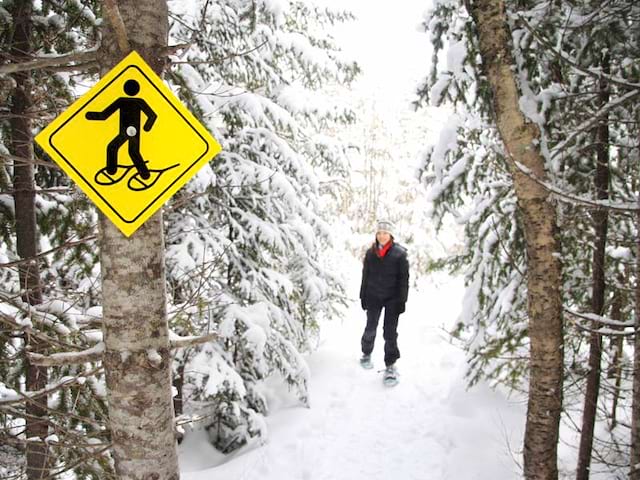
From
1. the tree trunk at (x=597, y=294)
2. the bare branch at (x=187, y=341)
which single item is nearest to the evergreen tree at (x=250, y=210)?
the bare branch at (x=187, y=341)

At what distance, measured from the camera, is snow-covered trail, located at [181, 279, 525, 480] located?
15.5ft

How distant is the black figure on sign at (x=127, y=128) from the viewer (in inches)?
68.4

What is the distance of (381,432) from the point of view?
535 cm

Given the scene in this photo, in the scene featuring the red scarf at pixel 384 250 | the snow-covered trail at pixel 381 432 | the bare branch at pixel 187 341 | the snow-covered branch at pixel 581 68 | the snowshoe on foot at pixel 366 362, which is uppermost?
the snow-covered branch at pixel 581 68

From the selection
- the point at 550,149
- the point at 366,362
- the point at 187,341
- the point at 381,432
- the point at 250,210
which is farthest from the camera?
the point at 366,362

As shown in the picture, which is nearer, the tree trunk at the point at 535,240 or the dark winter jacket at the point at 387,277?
the tree trunk at the point at 535,240

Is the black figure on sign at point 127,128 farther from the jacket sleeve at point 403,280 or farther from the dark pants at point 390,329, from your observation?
the dark pants at point 390,329

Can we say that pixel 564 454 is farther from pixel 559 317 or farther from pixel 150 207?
pixel 150 207

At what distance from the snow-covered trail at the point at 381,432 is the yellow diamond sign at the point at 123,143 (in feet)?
12.4

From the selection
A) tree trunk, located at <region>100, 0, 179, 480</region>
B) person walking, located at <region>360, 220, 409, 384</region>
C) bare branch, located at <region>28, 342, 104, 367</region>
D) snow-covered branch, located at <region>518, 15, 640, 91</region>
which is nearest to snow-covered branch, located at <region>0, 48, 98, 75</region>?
tree trunk, located at <region>100, 0, 179, 480</region>

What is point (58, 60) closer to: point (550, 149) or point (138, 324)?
point (138, 324)

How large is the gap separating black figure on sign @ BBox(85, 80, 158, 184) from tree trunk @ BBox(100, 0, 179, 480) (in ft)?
0.47

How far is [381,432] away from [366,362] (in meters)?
1.66

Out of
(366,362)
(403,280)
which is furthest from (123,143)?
(366,362)
